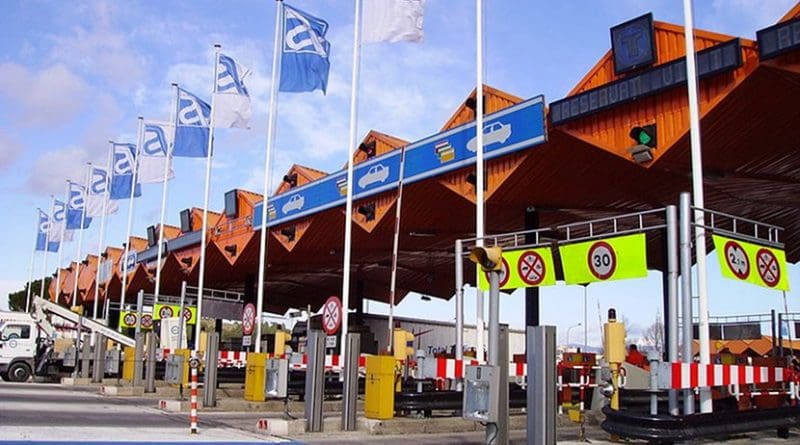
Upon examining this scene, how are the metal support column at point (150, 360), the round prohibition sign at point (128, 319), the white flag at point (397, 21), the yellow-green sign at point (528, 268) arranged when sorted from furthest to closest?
the round prohibition sign at point (128, 319) < the metal support column at point (150, 360) < the white flag at point (397, 21) < the yellow-green sign at point (528, 268)

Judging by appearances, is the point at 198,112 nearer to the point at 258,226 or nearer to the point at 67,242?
the point at 258,226

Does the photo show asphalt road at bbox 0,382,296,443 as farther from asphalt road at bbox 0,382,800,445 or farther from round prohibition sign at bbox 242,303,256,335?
round prohibition sign at bbox 242,303,256,335

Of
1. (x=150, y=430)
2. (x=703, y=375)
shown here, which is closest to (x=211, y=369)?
(x=150, y=430)

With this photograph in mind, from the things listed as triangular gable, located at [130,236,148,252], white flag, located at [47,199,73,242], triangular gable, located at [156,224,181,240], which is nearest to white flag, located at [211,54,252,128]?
triangular gable, located at [156,224,181,240]

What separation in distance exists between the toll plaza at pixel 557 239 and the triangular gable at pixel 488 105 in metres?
0.05

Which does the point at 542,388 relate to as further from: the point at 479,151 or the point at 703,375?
the point at 479,151

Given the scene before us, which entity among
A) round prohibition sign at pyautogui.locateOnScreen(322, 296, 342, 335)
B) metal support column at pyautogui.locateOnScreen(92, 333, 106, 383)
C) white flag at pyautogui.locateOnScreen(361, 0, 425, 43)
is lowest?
metal support column at pyautogui.locateOnScreen(92, 333, 106, 383)

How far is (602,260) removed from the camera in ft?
44.1

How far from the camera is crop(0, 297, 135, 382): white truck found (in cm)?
2950

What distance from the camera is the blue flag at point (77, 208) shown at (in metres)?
39.2

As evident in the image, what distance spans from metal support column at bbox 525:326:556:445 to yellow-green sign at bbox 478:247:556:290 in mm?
5905

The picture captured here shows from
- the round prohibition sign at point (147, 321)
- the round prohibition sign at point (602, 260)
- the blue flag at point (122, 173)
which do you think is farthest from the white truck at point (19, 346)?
the round prohibition sign at point (602, 260)

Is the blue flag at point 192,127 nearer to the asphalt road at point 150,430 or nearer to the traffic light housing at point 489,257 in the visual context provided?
the asphalt road at point 150,430

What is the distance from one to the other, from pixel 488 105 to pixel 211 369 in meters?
9.78
